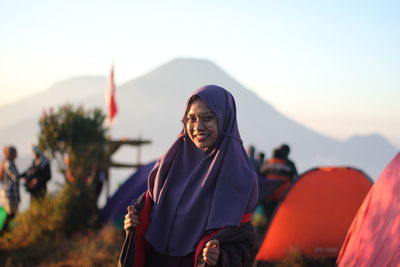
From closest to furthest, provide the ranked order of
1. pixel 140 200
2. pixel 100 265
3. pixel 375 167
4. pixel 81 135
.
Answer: pixel 140 200 < pixel 100 265 < pixel 81 135 < pixel 375 167

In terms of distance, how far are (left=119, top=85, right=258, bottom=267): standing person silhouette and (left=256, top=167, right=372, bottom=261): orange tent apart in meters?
3.81

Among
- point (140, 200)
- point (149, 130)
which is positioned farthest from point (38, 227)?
point (149, 130)

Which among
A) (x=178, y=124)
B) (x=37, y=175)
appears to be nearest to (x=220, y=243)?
(x=37, y=175)

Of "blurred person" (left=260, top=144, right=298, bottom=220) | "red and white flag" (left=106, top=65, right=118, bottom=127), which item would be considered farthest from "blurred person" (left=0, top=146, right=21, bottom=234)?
"red and white flag" (left=106, top=65, right=118, bottom=127)

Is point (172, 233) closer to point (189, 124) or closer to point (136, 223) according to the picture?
point (136, 223)

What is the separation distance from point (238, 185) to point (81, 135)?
23.4 ft

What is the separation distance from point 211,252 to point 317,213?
4.19 meters

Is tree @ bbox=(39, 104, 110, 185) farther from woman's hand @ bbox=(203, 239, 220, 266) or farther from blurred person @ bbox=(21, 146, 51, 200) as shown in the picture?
woman's hand @ bbox=(203, 239, 220, 266)

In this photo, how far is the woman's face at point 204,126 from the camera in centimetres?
279

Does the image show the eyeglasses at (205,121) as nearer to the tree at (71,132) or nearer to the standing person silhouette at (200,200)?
the standing person silhouette at (200,200)

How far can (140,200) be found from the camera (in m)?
2.95

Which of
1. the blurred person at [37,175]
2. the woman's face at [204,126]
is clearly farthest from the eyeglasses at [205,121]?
the blurred person at [37,175]

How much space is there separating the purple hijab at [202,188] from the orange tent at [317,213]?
383 centimetres

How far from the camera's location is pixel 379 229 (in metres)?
4.20
